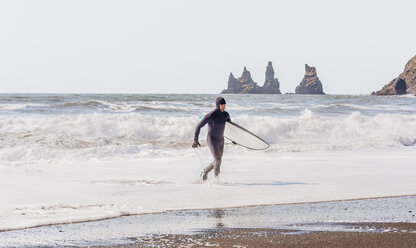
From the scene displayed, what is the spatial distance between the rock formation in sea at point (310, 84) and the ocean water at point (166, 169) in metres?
158

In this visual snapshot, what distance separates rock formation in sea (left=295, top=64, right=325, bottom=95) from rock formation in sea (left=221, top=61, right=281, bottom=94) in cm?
1000

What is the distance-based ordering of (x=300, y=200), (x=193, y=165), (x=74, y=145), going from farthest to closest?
(x=74, y=145)
(x=193, y=165)
(x=300, y=200)

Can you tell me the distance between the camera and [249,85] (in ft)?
611

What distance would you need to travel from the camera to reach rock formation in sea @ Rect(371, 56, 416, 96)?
15012cm

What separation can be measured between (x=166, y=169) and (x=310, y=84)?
566ft

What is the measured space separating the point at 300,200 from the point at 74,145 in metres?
10.3

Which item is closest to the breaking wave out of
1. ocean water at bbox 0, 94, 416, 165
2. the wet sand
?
ocean water at bbox 0, 94, 416, 165

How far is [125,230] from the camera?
20.8ft

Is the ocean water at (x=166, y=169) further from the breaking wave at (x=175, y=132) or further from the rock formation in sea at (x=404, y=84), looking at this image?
the rock formation in sea at (x=404, y=84)

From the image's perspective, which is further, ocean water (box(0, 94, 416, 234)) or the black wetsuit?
the black wetsuit

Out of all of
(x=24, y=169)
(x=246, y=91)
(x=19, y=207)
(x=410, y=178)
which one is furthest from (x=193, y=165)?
(x=246, y=91)

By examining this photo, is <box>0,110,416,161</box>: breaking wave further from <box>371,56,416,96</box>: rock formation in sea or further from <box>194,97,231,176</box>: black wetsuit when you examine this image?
<box>371,56,416,96</box>: rock formation in sea

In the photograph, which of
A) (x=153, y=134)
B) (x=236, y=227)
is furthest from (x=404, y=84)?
(x=236, y=227)

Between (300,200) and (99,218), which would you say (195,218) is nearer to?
(99,218)
